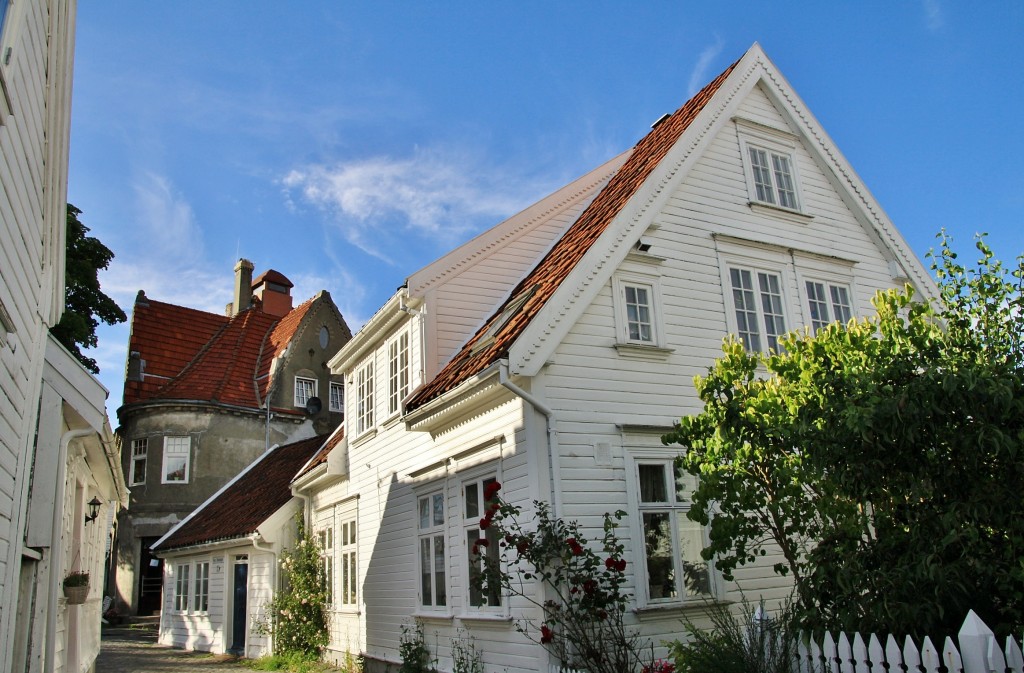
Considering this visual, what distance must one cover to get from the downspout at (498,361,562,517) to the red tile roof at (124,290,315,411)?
22.1 m

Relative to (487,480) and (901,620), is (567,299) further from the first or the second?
Result: (901,620)

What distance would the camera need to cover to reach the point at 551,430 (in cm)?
1002

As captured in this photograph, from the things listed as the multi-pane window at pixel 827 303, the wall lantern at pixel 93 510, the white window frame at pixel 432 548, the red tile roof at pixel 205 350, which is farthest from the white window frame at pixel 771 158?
the red tile roof at pixel 205 350

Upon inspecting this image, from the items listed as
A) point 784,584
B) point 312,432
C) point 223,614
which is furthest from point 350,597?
point 312,432

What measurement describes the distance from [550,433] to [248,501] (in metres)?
14.4

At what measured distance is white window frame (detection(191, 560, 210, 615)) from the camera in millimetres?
21609

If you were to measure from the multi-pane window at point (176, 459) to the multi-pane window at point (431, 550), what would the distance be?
18549mm

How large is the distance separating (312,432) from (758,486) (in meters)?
25.2

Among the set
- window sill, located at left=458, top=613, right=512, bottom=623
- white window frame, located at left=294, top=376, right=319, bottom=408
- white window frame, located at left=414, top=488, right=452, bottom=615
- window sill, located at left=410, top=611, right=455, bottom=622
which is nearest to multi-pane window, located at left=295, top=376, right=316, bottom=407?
white window frame, located at left=294, top=376, right=319, bottom=408

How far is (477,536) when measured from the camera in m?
11.1

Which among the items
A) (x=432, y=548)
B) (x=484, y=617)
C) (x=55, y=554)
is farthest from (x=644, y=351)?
(x=55, y=554)

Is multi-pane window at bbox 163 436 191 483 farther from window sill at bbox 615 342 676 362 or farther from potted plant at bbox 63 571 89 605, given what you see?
window sill at bbox 615 342 676 362

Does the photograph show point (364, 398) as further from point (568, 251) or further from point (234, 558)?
point (234, 558)

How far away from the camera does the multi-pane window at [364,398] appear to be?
622 inches
